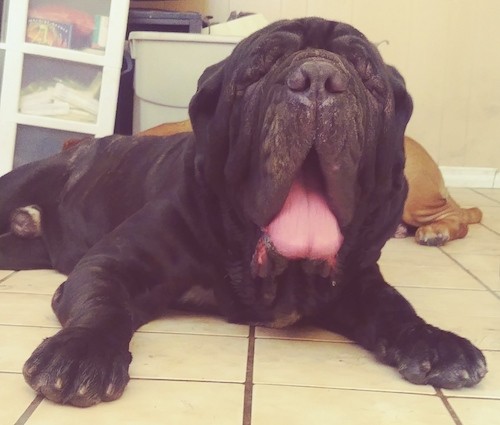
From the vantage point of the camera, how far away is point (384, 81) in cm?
132

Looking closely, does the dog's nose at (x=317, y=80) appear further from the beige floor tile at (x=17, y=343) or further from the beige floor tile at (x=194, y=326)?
the beige floor tile at (x=17, y=343)

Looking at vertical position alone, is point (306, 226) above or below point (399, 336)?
above

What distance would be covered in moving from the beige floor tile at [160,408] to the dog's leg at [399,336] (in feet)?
0.97

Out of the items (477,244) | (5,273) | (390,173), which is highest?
(390,173)

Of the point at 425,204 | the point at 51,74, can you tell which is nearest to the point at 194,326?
the point at 425,204

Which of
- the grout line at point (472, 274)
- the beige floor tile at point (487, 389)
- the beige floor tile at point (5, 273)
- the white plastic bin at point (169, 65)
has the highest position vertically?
the white plastic bin at point (169, 65)

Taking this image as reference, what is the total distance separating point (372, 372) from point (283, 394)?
20 centimetres

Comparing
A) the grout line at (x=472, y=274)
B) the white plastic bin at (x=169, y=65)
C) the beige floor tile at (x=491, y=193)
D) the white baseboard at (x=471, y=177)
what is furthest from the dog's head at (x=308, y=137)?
the white baseboard at (x=471, y=177)

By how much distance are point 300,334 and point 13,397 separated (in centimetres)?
59

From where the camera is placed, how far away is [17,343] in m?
1.30

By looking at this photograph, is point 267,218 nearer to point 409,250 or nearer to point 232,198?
point 232,198

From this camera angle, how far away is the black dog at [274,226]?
115 centimetres

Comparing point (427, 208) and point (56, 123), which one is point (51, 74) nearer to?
point (56, 123)

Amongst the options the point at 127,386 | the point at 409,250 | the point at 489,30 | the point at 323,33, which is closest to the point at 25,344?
the point at 127,386
